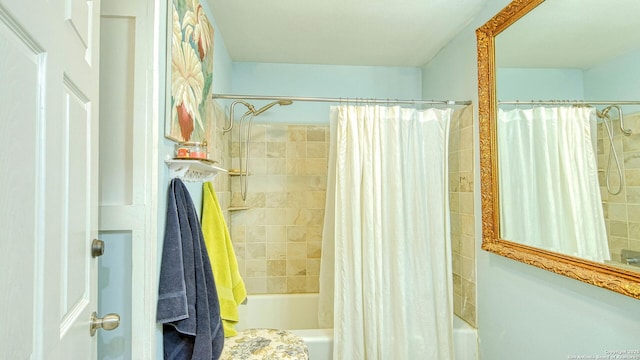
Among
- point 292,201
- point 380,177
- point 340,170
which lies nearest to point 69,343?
point 340,170

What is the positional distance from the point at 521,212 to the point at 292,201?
1.62 metres

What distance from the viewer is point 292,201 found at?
8.29 ft

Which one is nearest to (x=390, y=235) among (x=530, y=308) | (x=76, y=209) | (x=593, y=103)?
(x=530, y=308)

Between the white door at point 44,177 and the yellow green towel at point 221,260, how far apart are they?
2.23ft

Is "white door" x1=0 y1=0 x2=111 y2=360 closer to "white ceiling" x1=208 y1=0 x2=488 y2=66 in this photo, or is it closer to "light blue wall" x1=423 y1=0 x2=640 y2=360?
"white ceiling" x1=208 y1=0 x2=488 y2=66

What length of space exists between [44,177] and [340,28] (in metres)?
1.85

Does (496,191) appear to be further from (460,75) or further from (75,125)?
(75,125)

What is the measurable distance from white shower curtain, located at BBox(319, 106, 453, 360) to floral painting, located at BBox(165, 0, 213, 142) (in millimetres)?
738

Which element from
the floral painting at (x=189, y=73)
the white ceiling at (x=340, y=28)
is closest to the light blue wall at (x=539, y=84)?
the white ceiling at (x=340, y=28)

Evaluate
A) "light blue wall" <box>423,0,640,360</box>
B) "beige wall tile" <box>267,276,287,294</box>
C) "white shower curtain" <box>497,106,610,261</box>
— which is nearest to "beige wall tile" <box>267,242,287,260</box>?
"beige wall tile" <box>267,276,287,294</box>

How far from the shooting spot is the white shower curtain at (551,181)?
1.08 m

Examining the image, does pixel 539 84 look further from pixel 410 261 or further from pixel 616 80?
pixel 410 261

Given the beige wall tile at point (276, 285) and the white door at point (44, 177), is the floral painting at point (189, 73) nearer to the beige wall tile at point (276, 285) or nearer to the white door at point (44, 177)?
the white door at point (44, 177)

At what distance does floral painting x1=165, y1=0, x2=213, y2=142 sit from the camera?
1.10m
